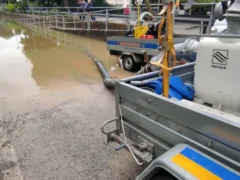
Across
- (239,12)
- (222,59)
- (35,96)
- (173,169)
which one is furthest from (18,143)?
(239,12)

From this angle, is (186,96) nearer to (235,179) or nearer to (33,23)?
(235,179)

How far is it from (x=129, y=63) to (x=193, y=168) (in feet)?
21.2

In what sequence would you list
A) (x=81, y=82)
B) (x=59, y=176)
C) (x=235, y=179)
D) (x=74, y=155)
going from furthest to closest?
1. (x=81, y=82)
2. (x=74, y=155)
3. (x=59, y=176)
4. (x=235, y=179)

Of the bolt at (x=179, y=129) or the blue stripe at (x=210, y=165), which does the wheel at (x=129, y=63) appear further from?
the blue stripe at (x=210, y=165)

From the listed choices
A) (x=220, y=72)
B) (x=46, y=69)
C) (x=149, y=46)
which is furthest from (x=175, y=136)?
(x=46, y=69)

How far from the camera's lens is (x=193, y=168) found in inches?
58.6

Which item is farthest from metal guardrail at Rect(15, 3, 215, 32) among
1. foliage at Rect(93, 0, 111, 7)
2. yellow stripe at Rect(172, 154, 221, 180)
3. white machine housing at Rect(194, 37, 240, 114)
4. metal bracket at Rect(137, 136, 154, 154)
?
foliage at Rect(93, 0, 111, 7)

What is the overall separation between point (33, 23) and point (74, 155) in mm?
27102

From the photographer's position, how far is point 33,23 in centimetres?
2722

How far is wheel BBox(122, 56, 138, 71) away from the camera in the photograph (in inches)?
302

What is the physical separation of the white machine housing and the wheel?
17.4ft

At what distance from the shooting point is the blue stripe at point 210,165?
1.42 meters

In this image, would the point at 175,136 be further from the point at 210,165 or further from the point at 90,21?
the point at 90,21

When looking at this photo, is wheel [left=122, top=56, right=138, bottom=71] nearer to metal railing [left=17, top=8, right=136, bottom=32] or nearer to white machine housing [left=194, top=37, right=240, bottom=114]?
metal railing [left=17, top=8, right=136, bottom=32]
